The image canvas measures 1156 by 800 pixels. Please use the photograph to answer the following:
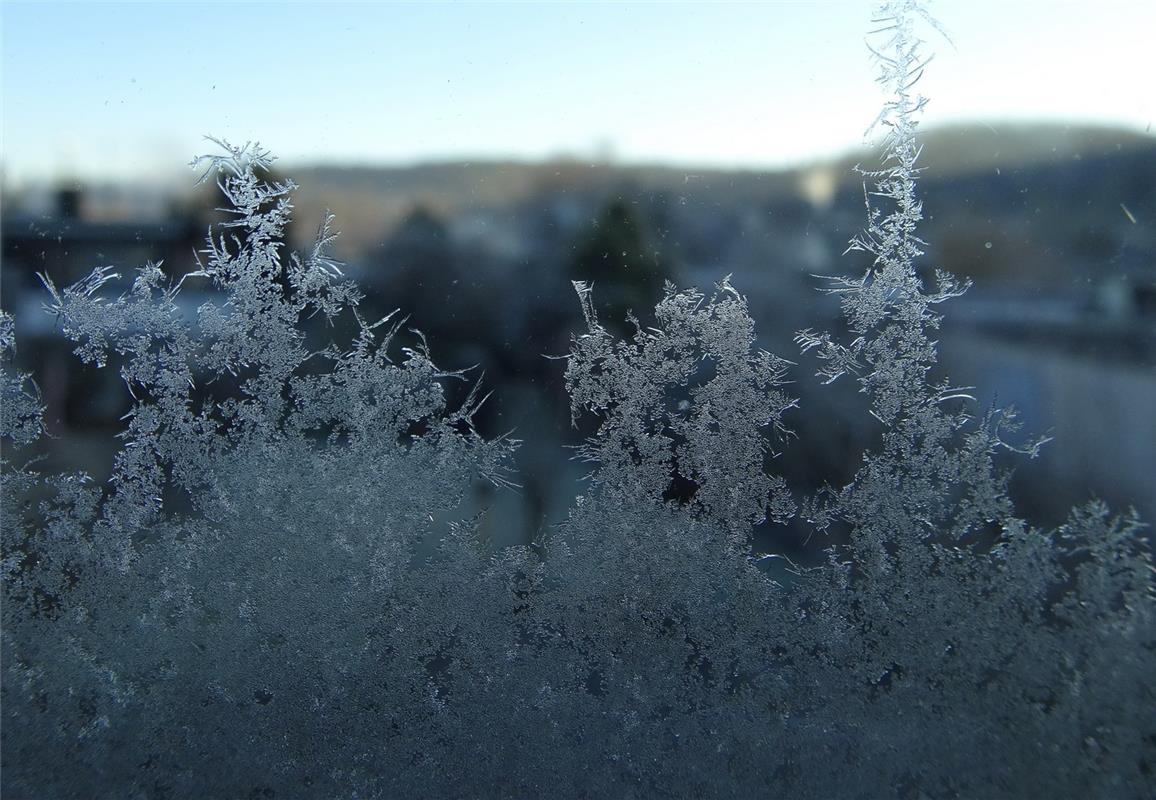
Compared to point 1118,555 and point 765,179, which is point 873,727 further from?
point 765,179

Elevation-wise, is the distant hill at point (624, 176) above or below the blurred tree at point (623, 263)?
above

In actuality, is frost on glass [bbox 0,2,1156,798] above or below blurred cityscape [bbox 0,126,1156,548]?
below

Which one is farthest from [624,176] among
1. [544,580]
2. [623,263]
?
[544,580]

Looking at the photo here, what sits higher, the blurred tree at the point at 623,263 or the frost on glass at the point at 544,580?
the blurred tree at the point at 623,263

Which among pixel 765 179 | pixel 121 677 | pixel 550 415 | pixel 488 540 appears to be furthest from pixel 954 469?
pixel 121 677

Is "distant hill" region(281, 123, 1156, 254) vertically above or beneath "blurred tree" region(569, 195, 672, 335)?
above

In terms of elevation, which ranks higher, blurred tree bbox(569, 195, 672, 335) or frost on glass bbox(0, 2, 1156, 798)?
blurred tree bbox(569, 195, 672, 335)
